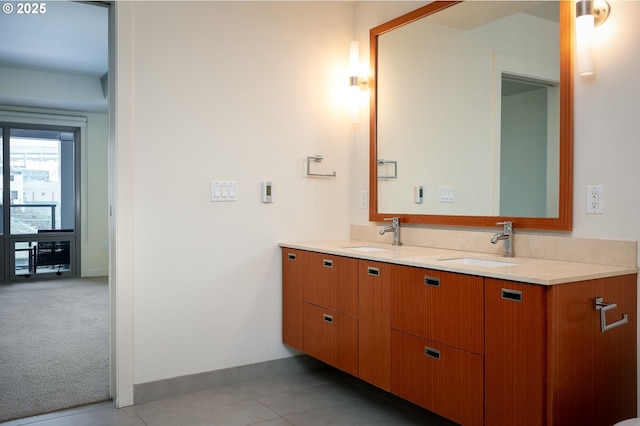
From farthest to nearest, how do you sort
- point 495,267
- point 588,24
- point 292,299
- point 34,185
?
point 34,185 → point 292,299 → point 588,24 → point 495,267

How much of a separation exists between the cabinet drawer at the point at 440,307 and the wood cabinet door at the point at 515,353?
5 centimetres

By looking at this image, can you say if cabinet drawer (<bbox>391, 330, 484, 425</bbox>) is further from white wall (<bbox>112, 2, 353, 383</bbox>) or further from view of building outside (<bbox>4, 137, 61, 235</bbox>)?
view of building outside (<bbox>4, 137, 61, 235</bbox>)

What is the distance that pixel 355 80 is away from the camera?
10.6 feet

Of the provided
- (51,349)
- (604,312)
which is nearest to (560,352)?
(604,312)

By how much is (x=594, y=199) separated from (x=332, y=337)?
4.70 ft

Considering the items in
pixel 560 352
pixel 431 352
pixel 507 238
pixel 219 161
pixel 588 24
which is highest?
pixel 588 24

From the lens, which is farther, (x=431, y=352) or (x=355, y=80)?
(x=355, y=80)

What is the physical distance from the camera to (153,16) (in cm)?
268

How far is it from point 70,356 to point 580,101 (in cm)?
346

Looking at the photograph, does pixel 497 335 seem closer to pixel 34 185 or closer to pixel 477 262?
pixel 477 262

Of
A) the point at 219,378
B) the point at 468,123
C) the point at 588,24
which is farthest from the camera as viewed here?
the point at 219,378

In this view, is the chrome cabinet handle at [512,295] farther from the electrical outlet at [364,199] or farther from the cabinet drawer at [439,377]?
the electrical outlet at [364,199]

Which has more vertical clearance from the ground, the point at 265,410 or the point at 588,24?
the point at 588,24

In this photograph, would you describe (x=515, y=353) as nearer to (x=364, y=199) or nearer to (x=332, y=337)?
(x=332, y=337)
